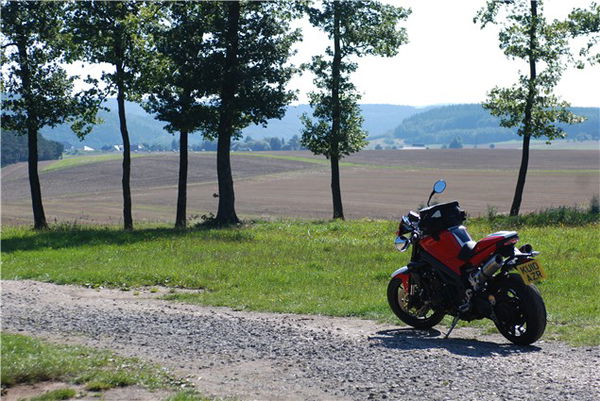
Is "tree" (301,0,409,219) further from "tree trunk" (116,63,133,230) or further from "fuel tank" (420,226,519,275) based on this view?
"fuel tank" (420,226,519,275)

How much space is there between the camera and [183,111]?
31.2 meters

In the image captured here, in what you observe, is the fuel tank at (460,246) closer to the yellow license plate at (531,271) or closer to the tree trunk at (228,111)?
the yellow license plate at (531,271)

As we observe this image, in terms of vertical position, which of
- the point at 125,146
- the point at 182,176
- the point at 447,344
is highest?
the point at 125,146

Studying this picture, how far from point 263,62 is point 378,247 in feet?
40.8

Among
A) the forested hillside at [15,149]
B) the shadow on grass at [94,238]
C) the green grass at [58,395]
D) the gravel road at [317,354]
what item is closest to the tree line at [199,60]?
the shadow on grass at [94,238]

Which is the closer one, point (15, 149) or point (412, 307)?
point (412, 307)

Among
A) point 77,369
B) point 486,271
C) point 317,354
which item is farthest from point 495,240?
point 77,369

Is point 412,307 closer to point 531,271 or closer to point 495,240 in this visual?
point 495,240

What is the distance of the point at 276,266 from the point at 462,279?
7.64 metres

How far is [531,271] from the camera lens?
9.46m

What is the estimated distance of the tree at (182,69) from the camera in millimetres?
30594

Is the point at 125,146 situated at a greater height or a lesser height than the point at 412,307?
greater

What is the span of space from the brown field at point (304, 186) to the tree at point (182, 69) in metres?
10.9

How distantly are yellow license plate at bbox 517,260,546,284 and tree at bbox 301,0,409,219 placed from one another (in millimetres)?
28515
